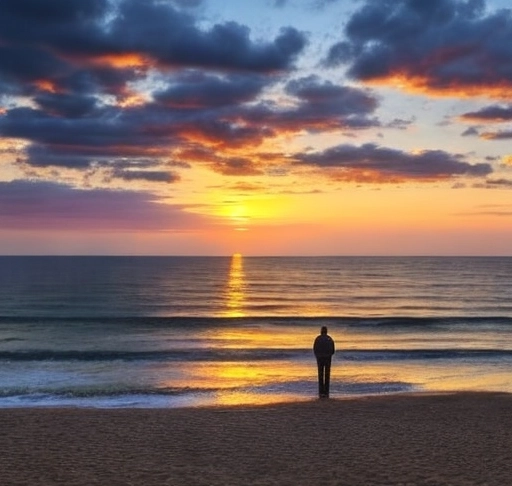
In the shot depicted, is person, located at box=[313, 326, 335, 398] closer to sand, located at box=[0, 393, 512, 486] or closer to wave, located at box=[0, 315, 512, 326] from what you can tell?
sand, located at box=[0, 393, 512, 486]

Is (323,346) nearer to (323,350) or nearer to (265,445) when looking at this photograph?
(323,350)

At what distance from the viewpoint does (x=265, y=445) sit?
541 inches

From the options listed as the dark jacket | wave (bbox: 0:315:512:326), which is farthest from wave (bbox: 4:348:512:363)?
wave (bbox: 0:315:512:326)

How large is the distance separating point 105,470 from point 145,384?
45.3 feet

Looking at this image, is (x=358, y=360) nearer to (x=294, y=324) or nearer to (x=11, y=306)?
(x=294, y=324)

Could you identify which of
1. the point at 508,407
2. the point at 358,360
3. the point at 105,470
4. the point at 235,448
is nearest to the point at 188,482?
the point at 105,470

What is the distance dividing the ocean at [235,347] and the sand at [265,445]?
399cm

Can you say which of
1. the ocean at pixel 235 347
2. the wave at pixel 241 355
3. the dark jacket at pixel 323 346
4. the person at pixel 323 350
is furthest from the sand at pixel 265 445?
the wave at pixel 241 355

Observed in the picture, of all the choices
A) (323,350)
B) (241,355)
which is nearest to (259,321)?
(241,355)

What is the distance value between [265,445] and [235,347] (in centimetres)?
2452

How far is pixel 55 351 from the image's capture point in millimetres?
36125

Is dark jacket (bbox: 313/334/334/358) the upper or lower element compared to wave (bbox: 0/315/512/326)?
upper

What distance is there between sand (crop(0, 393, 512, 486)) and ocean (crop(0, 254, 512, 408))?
3989mm

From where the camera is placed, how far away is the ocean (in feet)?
78.7
